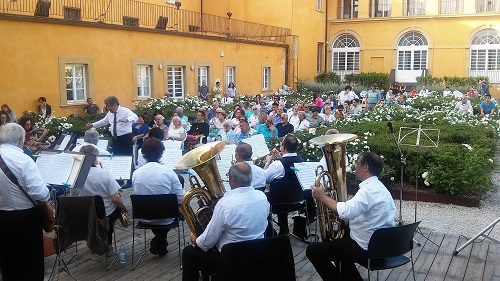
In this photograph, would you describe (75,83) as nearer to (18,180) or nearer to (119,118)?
(119,118)

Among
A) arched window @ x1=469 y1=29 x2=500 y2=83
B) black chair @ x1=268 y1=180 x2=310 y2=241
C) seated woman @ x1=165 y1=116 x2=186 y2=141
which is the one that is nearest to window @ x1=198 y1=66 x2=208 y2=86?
seated woman @ x1=165 y1=116 x2=186 y2=141

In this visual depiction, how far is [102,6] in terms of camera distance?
20.7m

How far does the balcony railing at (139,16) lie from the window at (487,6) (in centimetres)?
1328

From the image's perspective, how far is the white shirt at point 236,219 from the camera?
4.41 meters

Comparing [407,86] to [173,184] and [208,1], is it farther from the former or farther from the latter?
[173,184]

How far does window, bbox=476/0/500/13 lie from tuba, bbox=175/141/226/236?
3433cm

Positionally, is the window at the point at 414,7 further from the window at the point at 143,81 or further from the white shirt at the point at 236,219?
the white shirt at the point at 236,219

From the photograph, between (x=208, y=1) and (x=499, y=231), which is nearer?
(x=499, y=231)

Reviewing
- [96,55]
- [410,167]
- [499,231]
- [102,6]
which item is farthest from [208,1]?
[499,231]

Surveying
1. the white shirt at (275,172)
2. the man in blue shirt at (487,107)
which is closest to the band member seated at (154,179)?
the white shirt at (275,172)

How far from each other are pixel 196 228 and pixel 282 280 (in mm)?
1073

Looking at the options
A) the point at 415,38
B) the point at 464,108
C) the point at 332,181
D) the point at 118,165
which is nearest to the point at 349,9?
the point at 415,38

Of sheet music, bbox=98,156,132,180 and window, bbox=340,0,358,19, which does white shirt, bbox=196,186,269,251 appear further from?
window, bbox=340,0,358,19

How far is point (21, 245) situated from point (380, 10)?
35409 millimetres
